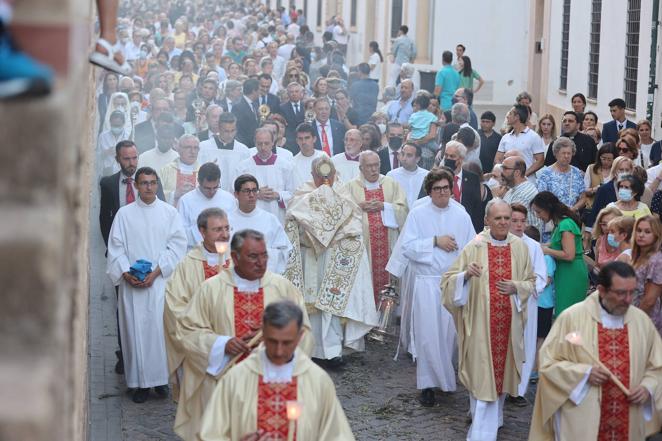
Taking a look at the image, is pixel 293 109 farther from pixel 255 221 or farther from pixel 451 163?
pixel 255 221

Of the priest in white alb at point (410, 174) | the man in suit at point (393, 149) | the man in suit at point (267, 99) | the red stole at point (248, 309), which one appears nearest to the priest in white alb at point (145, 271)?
the red stole at point (248, 309)

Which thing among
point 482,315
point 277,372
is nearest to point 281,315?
point 277,372

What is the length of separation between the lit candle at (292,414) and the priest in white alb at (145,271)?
4.52 meters

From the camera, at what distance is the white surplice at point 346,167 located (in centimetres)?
1300

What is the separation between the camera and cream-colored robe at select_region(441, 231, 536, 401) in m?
8.77

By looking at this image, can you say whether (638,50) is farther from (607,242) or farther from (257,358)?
(257,358)

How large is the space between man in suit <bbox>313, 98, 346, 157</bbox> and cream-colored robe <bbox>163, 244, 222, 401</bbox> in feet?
21.6

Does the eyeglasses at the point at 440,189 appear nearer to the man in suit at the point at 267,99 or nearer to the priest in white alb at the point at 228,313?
the priest in white alb at the point at 228,313

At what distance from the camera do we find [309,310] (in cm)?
1088

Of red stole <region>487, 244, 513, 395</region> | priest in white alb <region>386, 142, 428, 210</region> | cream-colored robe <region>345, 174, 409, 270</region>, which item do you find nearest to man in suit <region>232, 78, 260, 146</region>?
priest in white alb <region>386, 142, 428, 210</region>

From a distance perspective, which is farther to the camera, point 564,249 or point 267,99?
point 267,99

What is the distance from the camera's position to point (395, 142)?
554 inches

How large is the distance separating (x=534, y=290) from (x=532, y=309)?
24 cm

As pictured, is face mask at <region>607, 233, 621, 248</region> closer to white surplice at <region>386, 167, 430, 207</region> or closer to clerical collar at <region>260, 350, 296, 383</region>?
white surplice at <region>386, 167, 430, 207</region>
